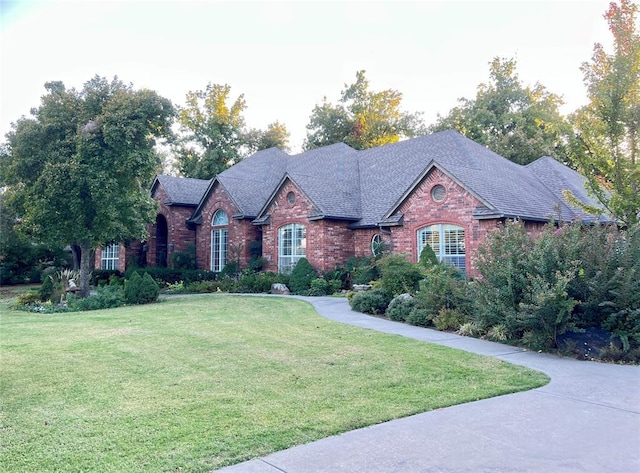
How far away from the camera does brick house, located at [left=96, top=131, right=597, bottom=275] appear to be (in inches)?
689

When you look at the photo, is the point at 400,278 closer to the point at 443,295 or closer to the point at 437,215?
the point at 443,295

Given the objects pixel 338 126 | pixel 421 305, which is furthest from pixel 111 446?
pixel 338 126

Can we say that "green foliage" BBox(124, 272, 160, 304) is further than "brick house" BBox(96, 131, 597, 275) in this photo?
Yes

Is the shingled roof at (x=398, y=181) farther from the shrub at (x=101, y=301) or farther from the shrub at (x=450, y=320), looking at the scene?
the shrub at (x=101, y=301)

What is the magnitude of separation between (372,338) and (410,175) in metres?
14.7

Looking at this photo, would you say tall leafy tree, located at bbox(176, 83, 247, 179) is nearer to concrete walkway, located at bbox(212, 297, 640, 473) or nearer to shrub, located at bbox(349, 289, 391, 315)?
shrub, located at bbox(349, 289, 391, 315)

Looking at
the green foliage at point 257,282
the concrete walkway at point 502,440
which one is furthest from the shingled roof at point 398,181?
the concrete walkway at point 502,440

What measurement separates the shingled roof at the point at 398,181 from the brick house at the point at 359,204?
0.07m

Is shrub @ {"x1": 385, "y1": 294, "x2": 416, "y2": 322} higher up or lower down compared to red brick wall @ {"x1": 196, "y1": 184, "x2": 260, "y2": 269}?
lower down

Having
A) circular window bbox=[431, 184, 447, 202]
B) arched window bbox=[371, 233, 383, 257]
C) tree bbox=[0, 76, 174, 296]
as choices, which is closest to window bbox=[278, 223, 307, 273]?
arched window bbox=[371, 233, 383, 257]

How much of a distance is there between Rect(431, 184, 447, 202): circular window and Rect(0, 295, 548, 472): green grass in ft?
28.0

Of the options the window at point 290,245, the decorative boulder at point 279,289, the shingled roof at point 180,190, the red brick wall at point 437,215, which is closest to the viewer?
the red brick wall at point 437,215

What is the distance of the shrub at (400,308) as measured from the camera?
494 inches

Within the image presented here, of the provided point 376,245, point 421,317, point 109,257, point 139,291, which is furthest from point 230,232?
point 421,317
